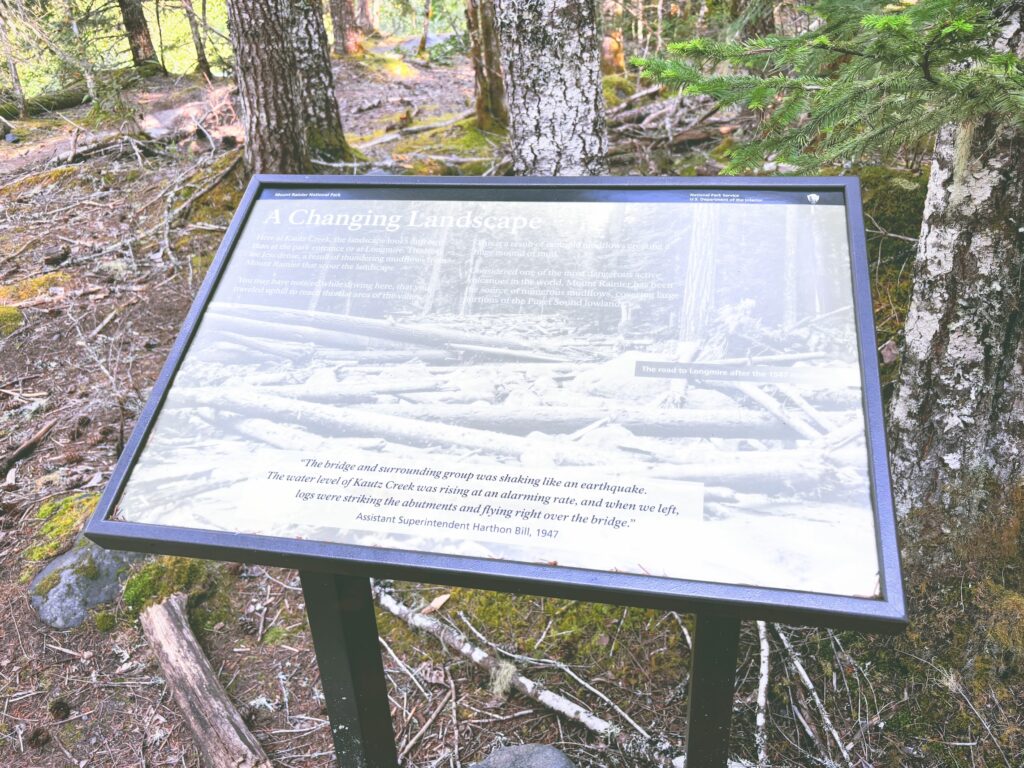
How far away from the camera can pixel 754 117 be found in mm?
4848

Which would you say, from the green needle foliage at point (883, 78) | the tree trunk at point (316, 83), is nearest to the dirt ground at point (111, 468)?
the tree trunk at point (316, 83)

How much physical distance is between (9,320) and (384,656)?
3.89 meters

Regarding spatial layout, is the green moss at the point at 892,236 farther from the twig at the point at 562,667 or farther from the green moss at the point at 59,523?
the green moss at the point at 59,523

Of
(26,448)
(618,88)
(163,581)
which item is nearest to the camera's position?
(163,581)

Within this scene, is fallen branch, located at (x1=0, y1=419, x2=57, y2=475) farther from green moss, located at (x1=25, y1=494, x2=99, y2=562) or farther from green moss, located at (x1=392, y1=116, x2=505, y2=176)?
green moss, located at (x1=392, y1=116, x2=505, y2=176)

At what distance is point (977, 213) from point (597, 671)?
210cm

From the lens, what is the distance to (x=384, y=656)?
2969 mm

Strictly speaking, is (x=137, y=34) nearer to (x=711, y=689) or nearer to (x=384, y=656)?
(x=384, y=656)

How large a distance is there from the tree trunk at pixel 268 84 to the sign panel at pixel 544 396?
340cm

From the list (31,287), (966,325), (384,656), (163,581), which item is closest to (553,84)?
(966,325)

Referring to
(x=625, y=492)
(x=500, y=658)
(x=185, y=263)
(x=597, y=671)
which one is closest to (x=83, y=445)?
(x=185, y=263)

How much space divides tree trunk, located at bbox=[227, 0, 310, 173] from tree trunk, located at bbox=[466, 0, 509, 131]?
1.76 m

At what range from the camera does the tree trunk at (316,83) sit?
588 centimetres

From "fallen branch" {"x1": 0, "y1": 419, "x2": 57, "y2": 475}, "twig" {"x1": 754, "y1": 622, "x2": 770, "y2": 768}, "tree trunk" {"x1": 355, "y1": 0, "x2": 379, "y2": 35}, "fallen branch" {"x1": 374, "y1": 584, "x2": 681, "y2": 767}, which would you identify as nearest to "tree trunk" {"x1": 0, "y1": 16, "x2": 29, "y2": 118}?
"fallen branch" {"x1": 0, "y1": 419, "x2": 57, "y2": 475}
